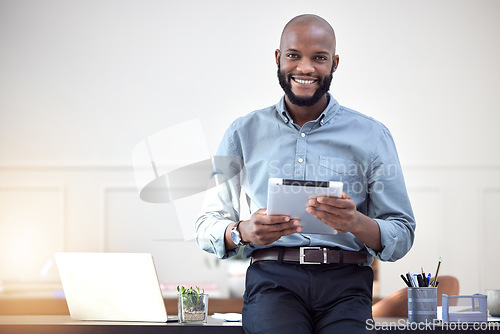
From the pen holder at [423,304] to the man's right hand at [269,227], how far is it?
38cm

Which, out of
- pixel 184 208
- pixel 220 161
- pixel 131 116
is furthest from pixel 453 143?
A: pixel 220 161

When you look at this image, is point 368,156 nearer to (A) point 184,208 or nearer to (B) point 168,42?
Result: (A) point 184,208

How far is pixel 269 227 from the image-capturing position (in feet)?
3.99

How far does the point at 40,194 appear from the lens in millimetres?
4117

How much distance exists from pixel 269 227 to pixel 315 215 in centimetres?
10

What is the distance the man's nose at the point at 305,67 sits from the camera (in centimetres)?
145

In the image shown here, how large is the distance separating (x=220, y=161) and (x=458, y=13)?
334 cm

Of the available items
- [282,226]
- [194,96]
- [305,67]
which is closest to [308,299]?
[282,226]

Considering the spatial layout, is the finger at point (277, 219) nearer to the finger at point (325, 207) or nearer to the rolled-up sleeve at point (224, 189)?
the finger at point (325, 207)

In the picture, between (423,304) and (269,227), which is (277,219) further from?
(423,304)

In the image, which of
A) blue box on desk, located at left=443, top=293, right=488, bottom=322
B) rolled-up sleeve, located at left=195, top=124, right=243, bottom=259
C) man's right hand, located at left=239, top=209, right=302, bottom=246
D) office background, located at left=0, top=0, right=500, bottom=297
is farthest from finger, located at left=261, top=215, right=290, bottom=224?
office background, located at left=0, top=0, right=500, bottom=297

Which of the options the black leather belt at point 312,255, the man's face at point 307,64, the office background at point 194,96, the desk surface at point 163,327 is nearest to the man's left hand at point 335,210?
the black leather belt at point 312,255

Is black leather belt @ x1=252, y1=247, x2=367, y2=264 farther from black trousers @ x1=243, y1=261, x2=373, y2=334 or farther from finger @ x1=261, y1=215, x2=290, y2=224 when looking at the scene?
finger @ x1=261, y1=215, x2=290, y2=224

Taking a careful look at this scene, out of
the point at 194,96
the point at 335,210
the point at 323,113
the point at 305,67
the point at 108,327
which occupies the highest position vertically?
the point at 194,96
